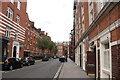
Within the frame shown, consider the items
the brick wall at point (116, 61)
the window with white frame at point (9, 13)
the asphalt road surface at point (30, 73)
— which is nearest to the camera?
the brick wall at point (116, 61)

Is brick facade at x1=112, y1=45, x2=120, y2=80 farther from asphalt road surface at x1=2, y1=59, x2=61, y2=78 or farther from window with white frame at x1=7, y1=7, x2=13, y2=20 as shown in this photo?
window with white frame at x1=7, y1=7, x2=13, y2=20

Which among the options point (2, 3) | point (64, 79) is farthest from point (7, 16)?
point (64, 79)

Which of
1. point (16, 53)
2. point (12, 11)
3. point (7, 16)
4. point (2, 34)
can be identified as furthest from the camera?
point (16, 53)

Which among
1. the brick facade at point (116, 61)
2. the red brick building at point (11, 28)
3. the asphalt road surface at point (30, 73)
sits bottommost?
the asphalt road surface at point (30, 73)

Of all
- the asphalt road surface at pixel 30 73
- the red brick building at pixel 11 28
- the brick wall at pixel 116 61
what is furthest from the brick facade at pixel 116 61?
the red brick building at pixel 11 28

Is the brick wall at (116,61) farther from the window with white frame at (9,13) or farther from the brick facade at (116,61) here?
the window with white frame at (9,13)

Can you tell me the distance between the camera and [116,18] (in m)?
5.17

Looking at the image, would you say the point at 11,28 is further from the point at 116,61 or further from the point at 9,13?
the point at 116,61

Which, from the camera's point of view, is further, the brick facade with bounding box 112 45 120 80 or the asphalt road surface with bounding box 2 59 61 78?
the asphalt road surface with bounding box 2 59 61 78

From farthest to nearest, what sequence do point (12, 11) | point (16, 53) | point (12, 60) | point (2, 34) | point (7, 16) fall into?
1. point (16, 53)
2. point (12, 11)
3. point (7, 16)
4. point (2, 34)
5. point (12, 60)

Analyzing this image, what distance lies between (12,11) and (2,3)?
406cm

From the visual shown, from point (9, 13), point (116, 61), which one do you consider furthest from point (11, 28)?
point (116, 61)

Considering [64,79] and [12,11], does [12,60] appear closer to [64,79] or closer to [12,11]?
[64,79]

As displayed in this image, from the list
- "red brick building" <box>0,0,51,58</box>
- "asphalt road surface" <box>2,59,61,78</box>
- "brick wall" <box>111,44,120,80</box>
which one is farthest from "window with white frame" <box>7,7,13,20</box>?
"brick wall" <box>111,44,120,80</box>
